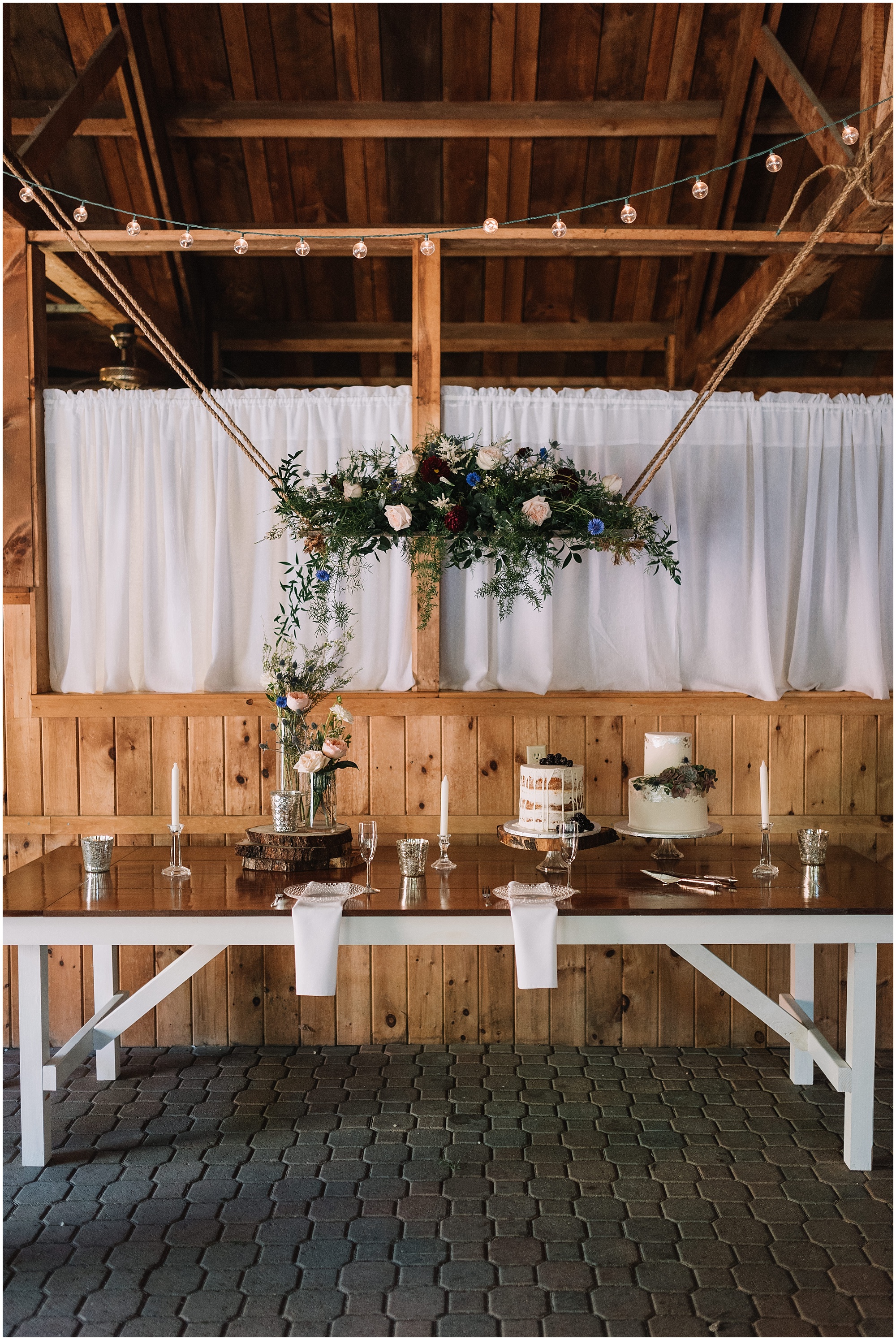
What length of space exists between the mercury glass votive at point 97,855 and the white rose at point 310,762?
56 centimetres

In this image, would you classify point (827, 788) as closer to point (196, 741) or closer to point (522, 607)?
point (522, 607)

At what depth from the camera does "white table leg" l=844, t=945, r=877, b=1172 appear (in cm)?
262

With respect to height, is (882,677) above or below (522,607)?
below

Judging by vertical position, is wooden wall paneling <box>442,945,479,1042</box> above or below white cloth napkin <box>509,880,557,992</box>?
below

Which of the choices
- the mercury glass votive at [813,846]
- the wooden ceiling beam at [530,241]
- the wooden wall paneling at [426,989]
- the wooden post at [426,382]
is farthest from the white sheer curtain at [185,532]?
the mercury glass votive at [813,846]

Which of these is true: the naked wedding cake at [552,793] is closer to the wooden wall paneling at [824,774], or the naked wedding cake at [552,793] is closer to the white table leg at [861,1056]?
the white table leg at [861,1056]

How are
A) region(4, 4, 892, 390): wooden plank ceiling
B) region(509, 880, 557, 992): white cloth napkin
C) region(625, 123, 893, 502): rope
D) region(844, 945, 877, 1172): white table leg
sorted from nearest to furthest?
region(509, 880, 557, 992): white cloth napkin
region(844, 945, 877, 1172): white table leg
region(625, 123, 893, 502): rope
region(4, 4, 892, 390): wooden plank ceiling

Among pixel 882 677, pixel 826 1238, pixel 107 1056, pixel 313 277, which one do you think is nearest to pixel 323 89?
pixel 313 277

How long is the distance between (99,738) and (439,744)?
111 centimetres

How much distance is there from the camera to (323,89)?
4070 mm

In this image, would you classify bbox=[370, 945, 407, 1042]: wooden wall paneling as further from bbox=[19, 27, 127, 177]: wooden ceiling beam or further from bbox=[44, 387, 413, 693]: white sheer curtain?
bbox=[19, 27, 127, 177]: wooden ceiling beam

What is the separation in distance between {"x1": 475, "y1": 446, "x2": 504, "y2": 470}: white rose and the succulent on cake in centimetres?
99

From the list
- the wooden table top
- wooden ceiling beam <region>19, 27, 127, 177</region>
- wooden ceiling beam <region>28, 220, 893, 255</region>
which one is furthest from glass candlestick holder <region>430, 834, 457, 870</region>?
wooden ceiling beam <region>19, 27, 127, 177</region>

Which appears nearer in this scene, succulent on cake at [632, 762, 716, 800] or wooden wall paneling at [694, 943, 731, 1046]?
succulent on cake at [632, 762, 716, 800]
